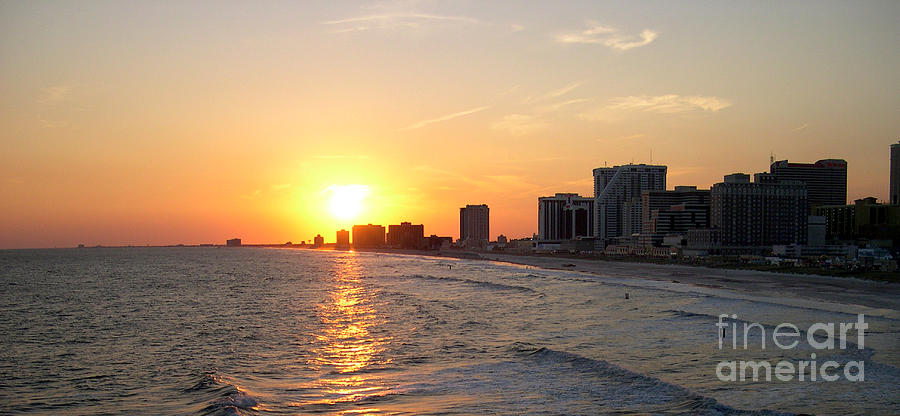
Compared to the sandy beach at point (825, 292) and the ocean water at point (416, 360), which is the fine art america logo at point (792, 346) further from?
the sandy beach at point (825, 292)

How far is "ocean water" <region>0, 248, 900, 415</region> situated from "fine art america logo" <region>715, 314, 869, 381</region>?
0.70 m

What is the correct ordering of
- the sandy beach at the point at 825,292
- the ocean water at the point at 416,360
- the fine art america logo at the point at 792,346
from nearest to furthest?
the ocean water at the point at 416,360
the fine art america logo at the point at 792,346
the sandy beach at the point at 825,292

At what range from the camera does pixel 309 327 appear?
46.6 meters

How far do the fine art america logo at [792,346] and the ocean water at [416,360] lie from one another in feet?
2.29

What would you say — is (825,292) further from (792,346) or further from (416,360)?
(416,360)

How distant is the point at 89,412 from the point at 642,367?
2314cm

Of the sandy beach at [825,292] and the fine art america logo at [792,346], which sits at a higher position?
the fine art america logo at [792,346]

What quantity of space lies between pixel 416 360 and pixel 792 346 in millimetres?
20222

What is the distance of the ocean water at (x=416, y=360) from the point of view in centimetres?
2373

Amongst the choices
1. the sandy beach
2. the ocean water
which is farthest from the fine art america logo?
the sandy beach

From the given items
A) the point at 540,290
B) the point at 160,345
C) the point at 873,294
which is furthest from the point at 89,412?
the point at 873,294

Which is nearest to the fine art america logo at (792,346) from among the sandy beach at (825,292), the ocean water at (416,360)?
the ocean water at (416,360)

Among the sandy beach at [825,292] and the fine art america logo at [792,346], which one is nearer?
the fine art america logo at [792,346]

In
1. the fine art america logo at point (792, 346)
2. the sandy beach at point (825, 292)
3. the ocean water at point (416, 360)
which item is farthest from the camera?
the sandy beach at point (825, 292)
